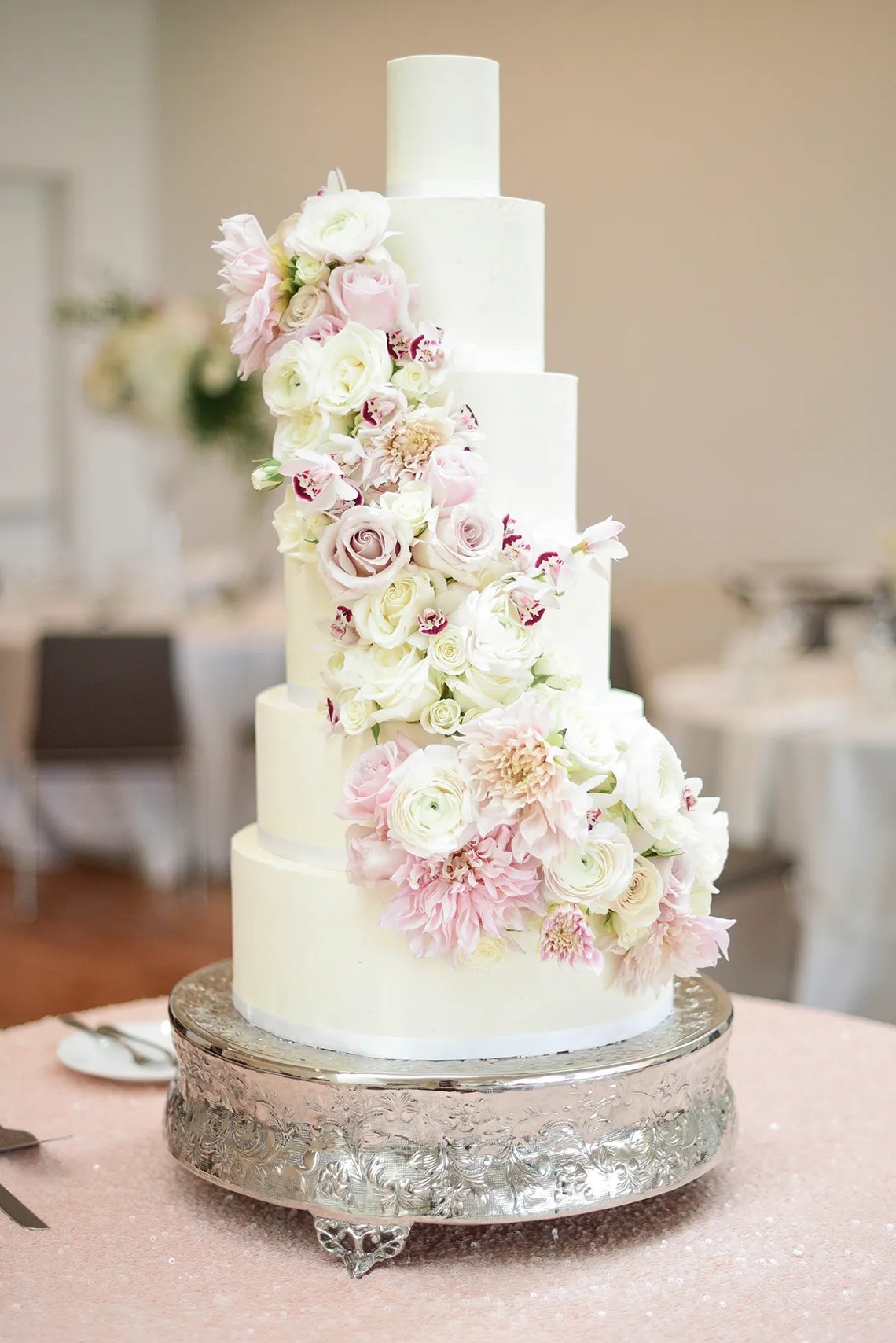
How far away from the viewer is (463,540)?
154 cm

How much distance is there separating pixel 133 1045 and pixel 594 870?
3.08 feet

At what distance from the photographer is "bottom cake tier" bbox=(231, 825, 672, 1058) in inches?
63.1

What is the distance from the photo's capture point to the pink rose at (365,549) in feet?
5.03

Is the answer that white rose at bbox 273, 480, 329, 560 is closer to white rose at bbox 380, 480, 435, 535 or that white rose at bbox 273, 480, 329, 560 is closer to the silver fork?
white rose at bbox 380, 480, 435, 535

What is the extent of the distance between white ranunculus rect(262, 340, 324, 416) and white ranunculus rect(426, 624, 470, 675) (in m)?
0.27

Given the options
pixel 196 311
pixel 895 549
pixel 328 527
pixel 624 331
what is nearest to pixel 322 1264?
pixel 328 527

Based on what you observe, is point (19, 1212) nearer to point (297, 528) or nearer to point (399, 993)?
point (399, 993)

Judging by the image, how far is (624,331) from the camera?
7461mm

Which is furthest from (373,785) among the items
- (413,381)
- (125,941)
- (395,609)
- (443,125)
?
(125,941)

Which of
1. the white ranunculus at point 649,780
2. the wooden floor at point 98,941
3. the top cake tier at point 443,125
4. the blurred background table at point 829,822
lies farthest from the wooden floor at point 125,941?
the top cake tier at point 443,125

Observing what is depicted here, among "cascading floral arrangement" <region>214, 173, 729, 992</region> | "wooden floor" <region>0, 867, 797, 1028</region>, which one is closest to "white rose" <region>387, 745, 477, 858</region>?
"cascading floral arrangement" <region>214, 173, 729, 992</region>

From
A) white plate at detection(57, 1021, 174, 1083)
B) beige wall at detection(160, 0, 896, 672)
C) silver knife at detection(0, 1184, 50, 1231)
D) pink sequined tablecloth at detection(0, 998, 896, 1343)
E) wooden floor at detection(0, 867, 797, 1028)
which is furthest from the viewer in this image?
beige wall at detection(160, 0, 896, 672)

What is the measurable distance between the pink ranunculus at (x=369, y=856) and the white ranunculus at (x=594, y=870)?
149 millimetres

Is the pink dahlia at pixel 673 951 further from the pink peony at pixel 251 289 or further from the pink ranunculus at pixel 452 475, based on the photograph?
the pink peony at pixel 251 289
